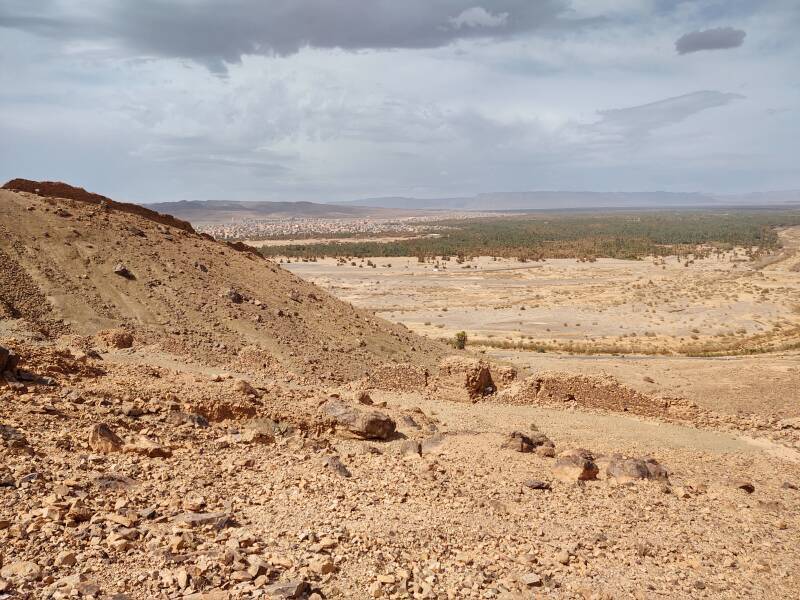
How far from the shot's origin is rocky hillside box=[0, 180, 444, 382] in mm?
16891

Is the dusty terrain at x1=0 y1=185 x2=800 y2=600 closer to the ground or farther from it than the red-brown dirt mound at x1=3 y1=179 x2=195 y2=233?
closer to the ground

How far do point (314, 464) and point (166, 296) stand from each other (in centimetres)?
1178

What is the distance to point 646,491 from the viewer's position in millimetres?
10055

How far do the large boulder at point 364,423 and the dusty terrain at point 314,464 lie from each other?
1.4 inches

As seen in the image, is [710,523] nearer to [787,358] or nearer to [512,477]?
[512,477]

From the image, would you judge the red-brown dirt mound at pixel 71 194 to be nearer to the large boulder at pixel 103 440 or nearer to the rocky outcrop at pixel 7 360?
the rocky outcrop at pixel 7 360

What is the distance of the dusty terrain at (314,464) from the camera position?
6.28 meters

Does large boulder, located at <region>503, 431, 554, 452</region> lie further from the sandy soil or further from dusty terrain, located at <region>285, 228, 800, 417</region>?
the sandy soil

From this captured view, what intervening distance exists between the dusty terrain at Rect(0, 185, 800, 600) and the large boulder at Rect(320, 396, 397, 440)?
0.12ft

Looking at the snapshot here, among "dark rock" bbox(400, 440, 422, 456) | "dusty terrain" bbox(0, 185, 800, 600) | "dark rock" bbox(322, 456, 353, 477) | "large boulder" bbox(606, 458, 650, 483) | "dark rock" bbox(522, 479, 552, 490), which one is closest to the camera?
"dusty terrain" bbox(0, 185, 800, 600)

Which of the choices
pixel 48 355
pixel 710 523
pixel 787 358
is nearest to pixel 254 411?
pixel 48 355

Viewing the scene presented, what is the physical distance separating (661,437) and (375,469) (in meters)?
9.75

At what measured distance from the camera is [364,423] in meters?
12.0

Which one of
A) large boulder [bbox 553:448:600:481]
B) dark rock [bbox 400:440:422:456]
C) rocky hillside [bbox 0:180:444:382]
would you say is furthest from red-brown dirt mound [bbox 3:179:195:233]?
large boulder [bbox 553:448:600:481]
